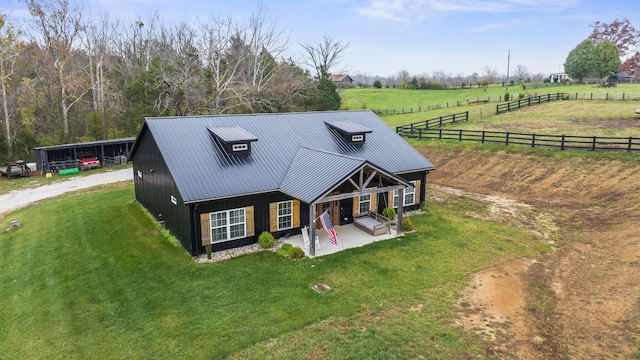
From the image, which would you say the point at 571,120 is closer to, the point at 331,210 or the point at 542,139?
the point at 542,139

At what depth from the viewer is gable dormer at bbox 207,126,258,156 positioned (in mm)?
16156

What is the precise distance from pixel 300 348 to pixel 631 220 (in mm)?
16091

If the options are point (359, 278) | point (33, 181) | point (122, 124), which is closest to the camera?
point (359, 278)

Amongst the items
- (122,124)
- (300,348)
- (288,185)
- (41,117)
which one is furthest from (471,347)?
(41,117)

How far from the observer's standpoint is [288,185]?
15531 mm

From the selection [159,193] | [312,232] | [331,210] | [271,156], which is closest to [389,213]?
[331,210]

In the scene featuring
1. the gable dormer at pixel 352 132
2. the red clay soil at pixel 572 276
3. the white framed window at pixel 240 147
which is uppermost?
the gable dormer at pixel 352 132

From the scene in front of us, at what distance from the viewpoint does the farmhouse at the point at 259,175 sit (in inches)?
574

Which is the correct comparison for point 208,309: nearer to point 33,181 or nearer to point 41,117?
point 33,181

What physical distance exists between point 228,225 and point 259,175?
92.8 inches

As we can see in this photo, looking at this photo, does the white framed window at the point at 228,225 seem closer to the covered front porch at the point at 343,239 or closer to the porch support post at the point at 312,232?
the covered front porch at the point at 343,239

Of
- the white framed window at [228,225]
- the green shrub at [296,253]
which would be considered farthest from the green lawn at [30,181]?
the green shrub at [296,253]

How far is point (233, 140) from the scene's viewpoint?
15984 millimetres

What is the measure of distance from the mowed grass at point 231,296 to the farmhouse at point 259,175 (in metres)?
1.56
